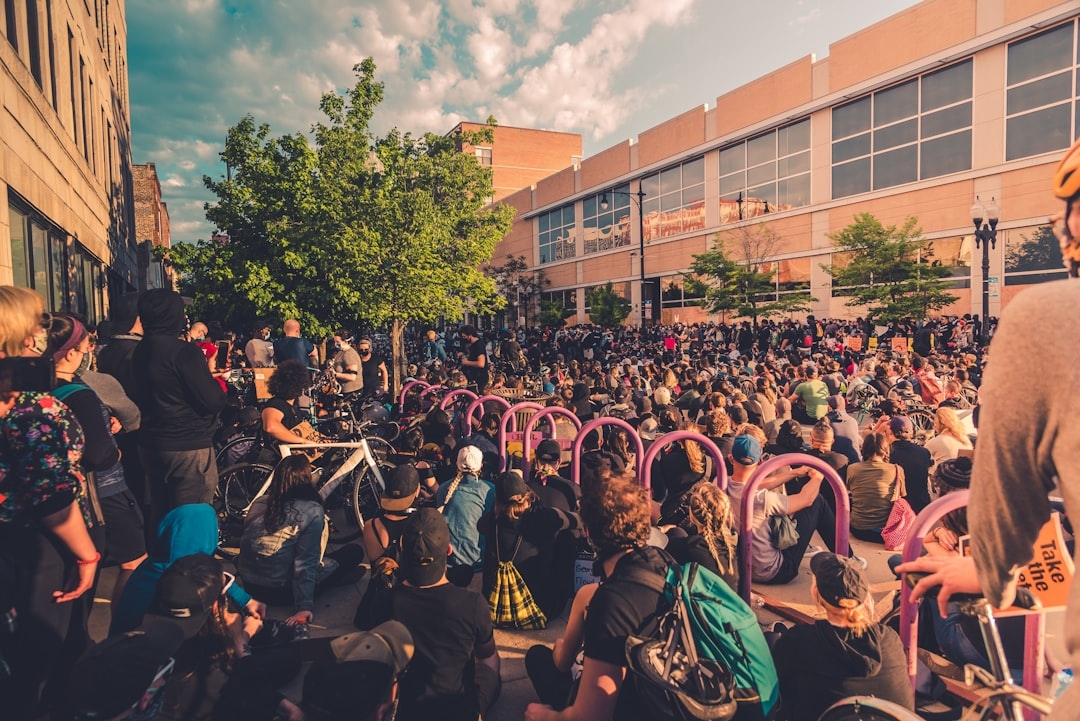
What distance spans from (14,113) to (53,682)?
9281 millimetres

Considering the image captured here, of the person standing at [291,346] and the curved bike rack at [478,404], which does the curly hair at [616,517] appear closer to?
the curved bike rack at [478,404]

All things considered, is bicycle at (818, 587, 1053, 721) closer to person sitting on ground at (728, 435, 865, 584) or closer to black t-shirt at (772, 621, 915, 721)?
black t-shirt at (772, 621, 915, 721)

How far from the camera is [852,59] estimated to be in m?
30.2

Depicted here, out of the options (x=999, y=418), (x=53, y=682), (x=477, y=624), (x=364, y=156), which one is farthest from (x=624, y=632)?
(x=364, y=156)

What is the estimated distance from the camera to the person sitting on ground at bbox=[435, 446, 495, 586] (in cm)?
474

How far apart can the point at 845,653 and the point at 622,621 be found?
98cm

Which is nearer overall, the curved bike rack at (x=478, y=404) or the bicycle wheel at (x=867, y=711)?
the bicycle wheel at (x=867, y=711)

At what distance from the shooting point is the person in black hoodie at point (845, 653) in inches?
104

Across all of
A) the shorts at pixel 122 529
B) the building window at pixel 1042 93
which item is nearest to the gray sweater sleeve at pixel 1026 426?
the shorts at pixel 122 529

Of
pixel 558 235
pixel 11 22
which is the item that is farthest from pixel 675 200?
pixel 11 22

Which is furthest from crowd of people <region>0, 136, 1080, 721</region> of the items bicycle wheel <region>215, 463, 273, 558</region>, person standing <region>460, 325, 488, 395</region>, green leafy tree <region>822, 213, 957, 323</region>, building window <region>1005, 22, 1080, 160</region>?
building window <region>1005, 22, 1080, 160</region>

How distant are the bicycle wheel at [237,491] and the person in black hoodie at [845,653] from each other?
17.6ft

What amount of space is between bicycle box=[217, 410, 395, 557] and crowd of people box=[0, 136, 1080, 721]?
0.51m

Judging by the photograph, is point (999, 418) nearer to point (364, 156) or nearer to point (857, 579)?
point (857, 579)
